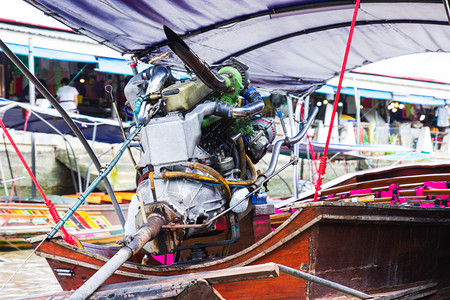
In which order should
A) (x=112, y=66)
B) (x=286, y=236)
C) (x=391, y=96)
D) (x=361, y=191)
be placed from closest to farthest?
(x=286, y=236) < (x=361, y=191) < (x=112, y=66) < (x=391, y=96)

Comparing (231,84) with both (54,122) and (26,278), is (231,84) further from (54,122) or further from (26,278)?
(54,122)

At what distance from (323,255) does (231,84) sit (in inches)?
50.5

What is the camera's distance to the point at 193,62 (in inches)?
116

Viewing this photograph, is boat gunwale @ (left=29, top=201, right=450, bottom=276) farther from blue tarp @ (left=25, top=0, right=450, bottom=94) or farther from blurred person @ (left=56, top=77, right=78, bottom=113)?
blurred person @ (left=56, top=77, right=78, bottom=113)

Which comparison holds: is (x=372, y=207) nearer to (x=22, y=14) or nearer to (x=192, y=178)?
(x=192, y=178)

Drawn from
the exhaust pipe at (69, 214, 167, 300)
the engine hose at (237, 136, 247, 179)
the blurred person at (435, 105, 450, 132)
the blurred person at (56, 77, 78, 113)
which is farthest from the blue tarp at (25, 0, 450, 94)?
the blurred person at (435, 105, 450, 132)

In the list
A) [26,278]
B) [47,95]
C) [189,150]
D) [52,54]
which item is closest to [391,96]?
[52,54]

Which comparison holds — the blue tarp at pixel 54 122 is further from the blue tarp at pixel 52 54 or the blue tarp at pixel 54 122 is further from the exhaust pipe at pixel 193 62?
the exhaust pipe at pixel 193 62

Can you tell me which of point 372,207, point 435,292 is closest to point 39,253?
point 372,207

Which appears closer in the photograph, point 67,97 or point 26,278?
point 26,278

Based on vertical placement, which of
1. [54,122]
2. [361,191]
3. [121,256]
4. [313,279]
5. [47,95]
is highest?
[54,122]

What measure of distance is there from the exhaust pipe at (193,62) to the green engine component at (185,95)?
104mm

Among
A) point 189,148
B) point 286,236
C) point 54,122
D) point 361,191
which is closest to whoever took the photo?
point 286,236

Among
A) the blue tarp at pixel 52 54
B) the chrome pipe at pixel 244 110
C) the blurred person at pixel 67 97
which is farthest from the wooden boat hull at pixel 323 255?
the blurred person at pixel 67 97
